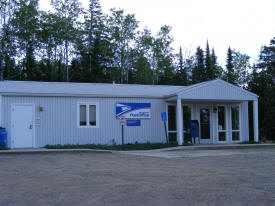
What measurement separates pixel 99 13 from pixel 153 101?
27476mm

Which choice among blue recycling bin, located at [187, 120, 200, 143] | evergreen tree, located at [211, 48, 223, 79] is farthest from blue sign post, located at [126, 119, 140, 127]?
evergreen tree, located at [211, 48, 223, 79]

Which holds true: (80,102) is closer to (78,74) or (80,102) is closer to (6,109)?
(6,109)

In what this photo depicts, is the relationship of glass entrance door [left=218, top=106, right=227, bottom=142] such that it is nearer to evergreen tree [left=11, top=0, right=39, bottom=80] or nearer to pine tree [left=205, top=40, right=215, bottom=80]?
evergreen tree [left=11, top=0, right=39, bottom=80]

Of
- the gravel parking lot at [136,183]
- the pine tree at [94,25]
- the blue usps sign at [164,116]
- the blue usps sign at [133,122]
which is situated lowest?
the gravel parking lot at [136,183]

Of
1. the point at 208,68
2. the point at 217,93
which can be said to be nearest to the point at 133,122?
the point at 217,93

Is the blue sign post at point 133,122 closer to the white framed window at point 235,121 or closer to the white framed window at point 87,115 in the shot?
the white framed window at point 87,115

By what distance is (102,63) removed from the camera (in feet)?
139

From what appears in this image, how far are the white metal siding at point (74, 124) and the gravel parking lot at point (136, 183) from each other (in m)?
5.27

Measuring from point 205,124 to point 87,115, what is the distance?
7.24 metres

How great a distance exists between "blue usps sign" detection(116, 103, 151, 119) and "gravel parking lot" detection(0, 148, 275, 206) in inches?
275

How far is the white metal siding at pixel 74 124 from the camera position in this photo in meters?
17.6

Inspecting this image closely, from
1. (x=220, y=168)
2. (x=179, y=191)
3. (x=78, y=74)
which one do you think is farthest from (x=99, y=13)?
(x=179, y=191)

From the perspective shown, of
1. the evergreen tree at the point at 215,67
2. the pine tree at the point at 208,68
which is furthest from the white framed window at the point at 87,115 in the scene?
the evergreen tree at the point at 215,67

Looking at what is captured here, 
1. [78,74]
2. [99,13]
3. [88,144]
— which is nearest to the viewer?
[88,144]
